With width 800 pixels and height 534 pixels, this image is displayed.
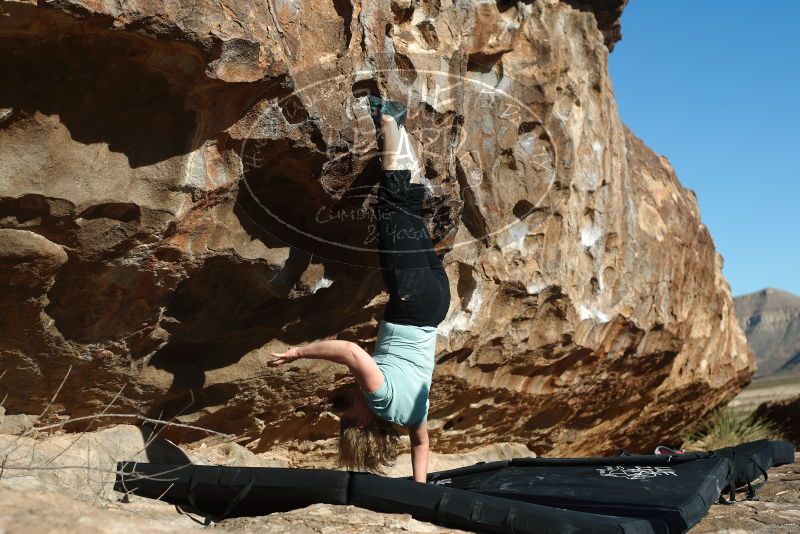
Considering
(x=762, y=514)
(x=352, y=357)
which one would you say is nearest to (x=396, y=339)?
(x=352, y=357)

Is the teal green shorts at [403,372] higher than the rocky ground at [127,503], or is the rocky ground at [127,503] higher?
the teal green shorts at [403,372]

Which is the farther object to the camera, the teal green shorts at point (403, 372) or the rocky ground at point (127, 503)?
the teal green shorts at point (403, 372)

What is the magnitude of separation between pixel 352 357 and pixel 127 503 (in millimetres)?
1178

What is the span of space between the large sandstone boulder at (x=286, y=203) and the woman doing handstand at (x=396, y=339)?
173 mm

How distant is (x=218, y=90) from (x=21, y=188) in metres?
0.91

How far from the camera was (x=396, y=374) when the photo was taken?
12.7 ft

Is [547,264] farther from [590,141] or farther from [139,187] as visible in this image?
[139,187]

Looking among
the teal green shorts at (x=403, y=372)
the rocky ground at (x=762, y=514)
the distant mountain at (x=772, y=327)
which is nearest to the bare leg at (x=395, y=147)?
the teal green shorts at (x=403, y=372)

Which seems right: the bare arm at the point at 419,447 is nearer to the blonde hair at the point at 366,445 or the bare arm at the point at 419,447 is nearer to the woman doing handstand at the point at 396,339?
the woman doing handstand at the point at 396,339

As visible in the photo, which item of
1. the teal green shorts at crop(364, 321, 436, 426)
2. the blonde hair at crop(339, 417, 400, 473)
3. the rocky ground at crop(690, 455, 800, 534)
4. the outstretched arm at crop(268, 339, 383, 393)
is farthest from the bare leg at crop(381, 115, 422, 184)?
the rocky ground at crop(690, 455, 800, 534)

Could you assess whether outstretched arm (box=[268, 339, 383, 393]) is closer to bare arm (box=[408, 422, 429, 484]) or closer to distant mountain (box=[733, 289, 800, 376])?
bare arm (box=[408, 422, 429, 484])

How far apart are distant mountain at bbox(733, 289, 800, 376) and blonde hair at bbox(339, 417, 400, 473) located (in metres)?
74.2

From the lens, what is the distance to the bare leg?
4.12 meters

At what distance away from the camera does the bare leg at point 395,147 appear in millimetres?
4125
